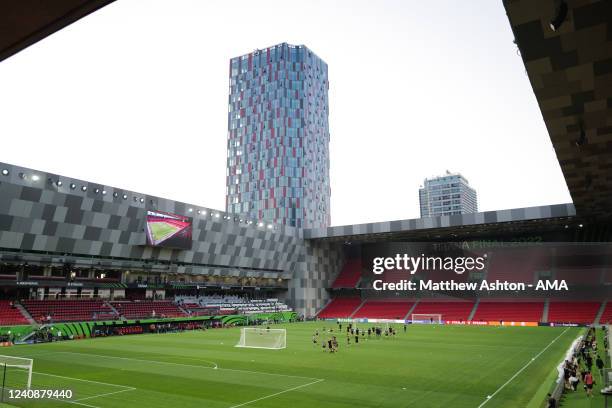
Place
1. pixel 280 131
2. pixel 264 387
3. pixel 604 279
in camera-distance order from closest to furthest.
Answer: pixel 264 387
pixel 604 279
pixel 280 131

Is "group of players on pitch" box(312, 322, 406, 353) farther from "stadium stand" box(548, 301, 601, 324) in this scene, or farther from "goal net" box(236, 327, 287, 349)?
"stadium stand" box(548, 301, 601, 324)

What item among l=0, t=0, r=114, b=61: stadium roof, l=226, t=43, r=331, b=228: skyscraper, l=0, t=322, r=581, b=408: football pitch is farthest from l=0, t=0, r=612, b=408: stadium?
l=226, t=43, r=331, b=228: skyscraper

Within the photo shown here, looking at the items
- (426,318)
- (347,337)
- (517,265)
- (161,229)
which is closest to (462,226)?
(517,265)

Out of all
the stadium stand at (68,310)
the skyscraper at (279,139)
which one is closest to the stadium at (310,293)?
the stadium stand at (68,310)

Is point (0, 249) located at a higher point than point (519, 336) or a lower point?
higher

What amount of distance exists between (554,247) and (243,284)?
178 ft

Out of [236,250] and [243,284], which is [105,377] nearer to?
[236,250]

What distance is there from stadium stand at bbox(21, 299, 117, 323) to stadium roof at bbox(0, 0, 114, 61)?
53997mm

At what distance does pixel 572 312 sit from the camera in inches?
2768

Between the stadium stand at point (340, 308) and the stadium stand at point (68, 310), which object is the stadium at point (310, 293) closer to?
the stadium stand at point (68, 310)

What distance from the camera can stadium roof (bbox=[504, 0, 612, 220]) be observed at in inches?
452

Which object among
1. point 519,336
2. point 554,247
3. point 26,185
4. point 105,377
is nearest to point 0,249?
point 26,185

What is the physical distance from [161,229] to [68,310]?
1490 centimetres

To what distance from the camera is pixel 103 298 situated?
2485 inches
